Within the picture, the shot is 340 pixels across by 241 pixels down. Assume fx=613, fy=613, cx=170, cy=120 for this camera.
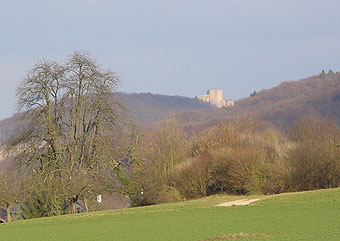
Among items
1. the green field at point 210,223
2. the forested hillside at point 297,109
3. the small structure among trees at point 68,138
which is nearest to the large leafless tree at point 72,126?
the small structure among trees at point 68,138

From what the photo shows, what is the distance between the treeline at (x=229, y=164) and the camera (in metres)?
43.8

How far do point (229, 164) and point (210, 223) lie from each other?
20.9 meters

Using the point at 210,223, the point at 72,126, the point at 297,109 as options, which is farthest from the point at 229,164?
the point at 297,109

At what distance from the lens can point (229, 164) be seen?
1845 inches

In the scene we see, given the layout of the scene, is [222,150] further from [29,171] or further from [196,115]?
[196,115]

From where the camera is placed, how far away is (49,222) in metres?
35.6

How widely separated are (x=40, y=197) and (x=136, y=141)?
8.35m

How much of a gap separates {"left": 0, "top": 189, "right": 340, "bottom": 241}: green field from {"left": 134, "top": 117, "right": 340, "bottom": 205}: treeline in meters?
7.51

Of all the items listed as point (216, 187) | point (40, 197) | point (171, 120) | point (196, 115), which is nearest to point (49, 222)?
point (40, 197)

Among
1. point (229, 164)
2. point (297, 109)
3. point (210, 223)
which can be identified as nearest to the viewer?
point (210, 223)

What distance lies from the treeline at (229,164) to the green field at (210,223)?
7.51 m

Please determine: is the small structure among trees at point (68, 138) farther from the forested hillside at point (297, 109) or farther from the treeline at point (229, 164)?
the forested hillside at point (297, 109)

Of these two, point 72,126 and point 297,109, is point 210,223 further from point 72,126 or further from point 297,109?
point 297,109

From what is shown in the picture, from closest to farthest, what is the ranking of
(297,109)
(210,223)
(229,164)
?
1. (210,223)
2. (229,164)
3. (297,109)
